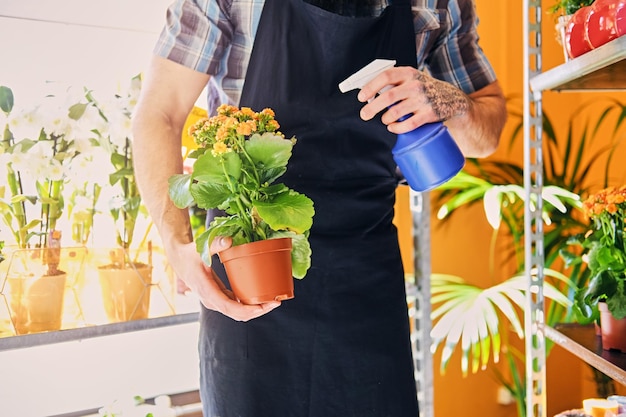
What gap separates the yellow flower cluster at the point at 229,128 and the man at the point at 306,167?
25 cm

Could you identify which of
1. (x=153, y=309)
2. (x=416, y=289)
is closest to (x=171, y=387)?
(x=153, y=309)

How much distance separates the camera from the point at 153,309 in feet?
5.75

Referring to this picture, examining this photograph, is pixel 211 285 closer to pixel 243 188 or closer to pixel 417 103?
pixel 243 188

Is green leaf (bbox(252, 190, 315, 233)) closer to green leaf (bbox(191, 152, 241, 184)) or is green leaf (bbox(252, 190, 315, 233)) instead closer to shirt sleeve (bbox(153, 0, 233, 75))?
green leaf (bbox(191, 152, 241, 184))

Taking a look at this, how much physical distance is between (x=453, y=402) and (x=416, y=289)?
4.15ft

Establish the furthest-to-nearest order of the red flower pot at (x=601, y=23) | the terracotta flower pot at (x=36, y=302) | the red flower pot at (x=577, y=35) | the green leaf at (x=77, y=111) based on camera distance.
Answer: the green leaf at (x=77, y=111), the terracotta flower pot at (x=36, y=302), the red flower pot at (x=577, y=35), the red flower pot at (x=601, y=23)

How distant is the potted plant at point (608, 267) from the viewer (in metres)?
1.48

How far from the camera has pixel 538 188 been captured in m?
1.70

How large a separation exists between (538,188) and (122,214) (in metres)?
1.06

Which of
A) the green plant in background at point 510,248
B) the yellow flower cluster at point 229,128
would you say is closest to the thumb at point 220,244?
the yellow flower cluster at point 229,128

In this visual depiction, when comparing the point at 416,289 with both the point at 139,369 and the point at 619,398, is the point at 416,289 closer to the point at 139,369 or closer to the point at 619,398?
the point at 619,398

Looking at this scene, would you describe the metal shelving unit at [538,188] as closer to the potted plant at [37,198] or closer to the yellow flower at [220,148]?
the yellow flower at [220,148]

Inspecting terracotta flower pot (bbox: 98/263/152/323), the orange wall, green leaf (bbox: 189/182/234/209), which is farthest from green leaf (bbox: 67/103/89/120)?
the orange wall

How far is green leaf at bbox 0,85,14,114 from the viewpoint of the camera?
1.53 meters
